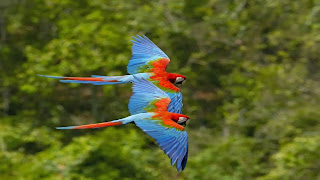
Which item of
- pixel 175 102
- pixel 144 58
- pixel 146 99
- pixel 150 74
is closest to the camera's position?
pixel 146 99

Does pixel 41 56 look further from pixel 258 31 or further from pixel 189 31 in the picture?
pixel 258 31

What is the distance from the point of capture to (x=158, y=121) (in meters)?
3.84

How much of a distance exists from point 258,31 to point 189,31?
89 cm

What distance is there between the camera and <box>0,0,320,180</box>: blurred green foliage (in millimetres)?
6727

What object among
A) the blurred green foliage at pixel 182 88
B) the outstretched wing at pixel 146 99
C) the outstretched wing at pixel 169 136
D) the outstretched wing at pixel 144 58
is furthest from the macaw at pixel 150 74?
the blurred green foliage at pixel 182 88

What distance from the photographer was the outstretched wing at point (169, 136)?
3.74 meters

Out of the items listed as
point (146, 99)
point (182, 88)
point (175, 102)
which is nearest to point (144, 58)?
point (175, 102)

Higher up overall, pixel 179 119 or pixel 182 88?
pixel 179 119

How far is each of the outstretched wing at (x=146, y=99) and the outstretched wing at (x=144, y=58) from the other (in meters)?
0.42

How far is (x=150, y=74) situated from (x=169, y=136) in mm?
767

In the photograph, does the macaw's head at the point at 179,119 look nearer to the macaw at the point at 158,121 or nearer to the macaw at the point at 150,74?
the macaw at the point at 158,121

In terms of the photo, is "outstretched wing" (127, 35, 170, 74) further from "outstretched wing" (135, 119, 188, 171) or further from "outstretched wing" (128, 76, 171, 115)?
"outstretched wing" (135, 119, 188, 171)

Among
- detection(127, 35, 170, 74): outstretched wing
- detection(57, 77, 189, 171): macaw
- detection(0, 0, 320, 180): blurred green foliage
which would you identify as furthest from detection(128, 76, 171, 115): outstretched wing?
detection(0, 0, 320, 180): blurred green foliage

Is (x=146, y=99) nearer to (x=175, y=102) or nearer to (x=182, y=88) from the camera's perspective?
(x=175, y=102)
